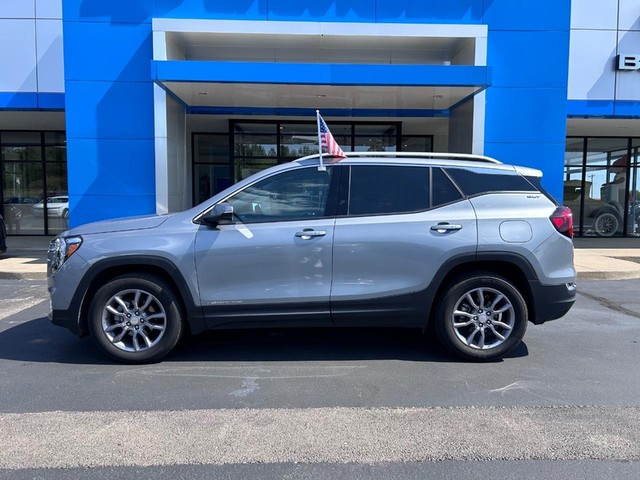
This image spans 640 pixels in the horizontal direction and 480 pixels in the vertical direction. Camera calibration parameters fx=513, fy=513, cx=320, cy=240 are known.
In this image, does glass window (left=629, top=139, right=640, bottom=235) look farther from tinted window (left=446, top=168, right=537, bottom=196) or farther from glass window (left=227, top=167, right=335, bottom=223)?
glass window (left=227, top=167, right=335, bottom=223)

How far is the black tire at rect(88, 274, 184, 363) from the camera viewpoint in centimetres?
468

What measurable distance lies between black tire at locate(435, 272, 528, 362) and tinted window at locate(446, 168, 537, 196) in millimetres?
827

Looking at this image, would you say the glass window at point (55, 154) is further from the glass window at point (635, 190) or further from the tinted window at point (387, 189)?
the glass window at point (635, 190)

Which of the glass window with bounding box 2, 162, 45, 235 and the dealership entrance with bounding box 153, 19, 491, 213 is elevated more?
the dealership entrance with bounding box 153, 19, 491, 213

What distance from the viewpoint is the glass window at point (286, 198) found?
15.7ft

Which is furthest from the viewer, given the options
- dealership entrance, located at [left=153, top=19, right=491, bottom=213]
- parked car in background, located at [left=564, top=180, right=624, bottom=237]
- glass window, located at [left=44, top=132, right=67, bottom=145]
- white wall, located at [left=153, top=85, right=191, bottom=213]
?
parked car in background, located at [left=564, top=180, right=624, bottom=237]

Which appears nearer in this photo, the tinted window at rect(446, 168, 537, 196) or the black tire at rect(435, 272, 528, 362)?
the black tire at rect(435, 272, 528, 362)

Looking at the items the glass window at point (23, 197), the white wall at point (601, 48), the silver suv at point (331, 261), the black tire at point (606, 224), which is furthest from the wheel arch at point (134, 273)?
the black tire at point (606, 224)

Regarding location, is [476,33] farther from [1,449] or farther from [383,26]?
[1,449]

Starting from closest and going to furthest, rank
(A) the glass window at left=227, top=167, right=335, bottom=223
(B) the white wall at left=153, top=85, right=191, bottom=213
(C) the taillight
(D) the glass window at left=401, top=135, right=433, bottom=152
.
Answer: (A) the glass window at left=227, top=167, right=335, bottom=223, (C) the taillight, (B) the white wall at left=153, top=85, right=191, bottom=213, (D) the glass window at left=401, top=135, right=433, bottom=152

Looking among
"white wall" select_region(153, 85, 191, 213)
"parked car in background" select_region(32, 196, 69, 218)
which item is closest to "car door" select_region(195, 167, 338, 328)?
"white wall" select_region(153, 85, 191, 213)

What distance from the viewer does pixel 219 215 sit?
456cm

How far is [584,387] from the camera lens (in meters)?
4.39

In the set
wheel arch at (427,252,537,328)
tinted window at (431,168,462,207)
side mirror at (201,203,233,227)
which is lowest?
wheel arch at (427,252,537,328)
